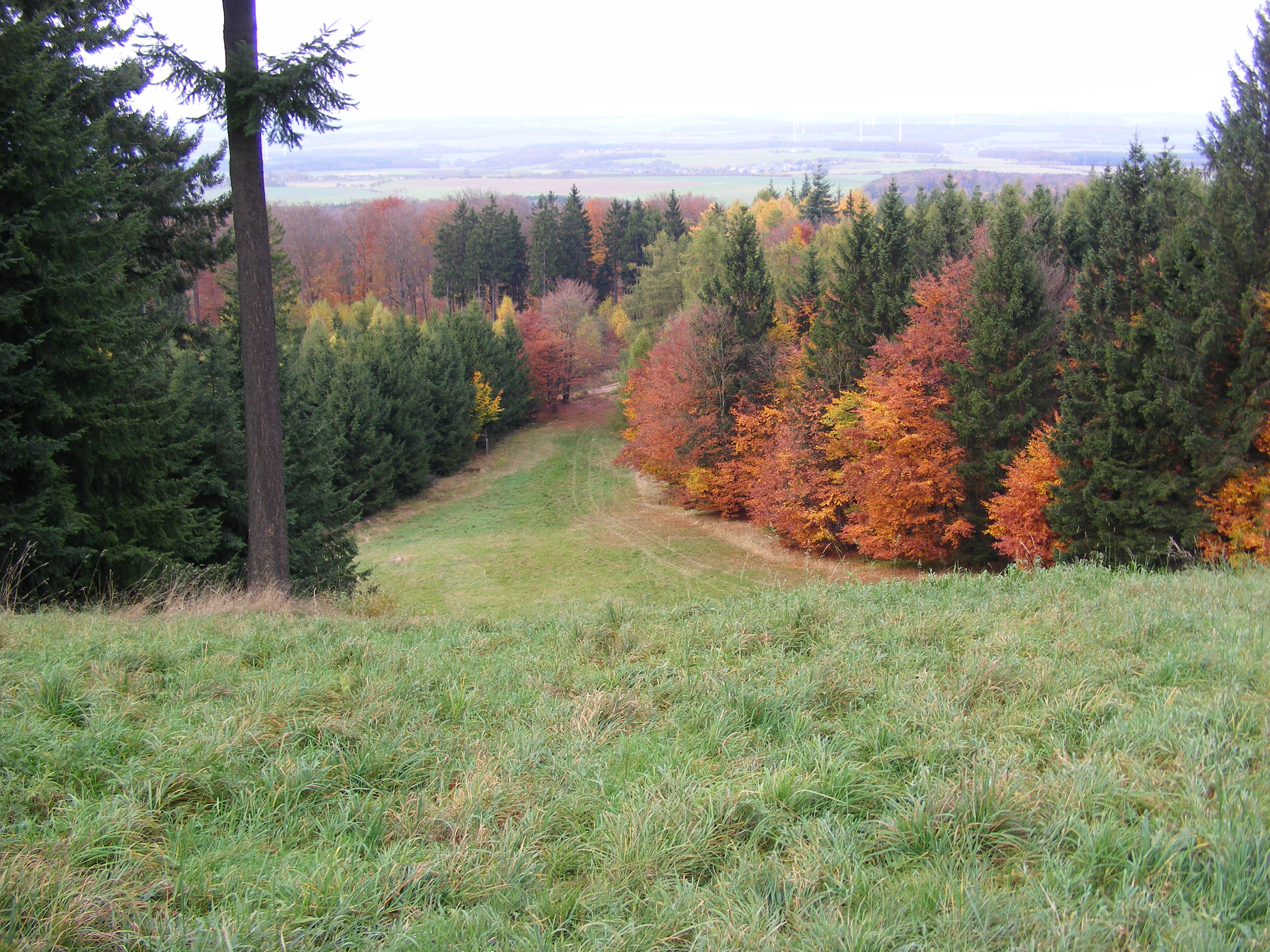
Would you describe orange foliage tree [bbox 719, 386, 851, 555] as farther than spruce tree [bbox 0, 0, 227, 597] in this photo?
Yes

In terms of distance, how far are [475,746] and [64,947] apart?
2.01 metres

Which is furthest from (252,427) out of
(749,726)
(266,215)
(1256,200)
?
(1256,200)

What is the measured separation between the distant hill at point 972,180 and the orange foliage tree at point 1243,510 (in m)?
45.2

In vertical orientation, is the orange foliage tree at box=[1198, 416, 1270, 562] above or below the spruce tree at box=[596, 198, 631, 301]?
below

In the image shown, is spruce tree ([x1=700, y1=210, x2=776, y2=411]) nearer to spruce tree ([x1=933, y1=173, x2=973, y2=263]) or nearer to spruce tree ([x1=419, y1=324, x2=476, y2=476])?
spruce tree ([x1=933, y1=173, x2=973, y2=263])

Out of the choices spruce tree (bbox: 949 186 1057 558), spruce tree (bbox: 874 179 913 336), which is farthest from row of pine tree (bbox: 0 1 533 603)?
spruce tree (bbox: 874 179 913 336)

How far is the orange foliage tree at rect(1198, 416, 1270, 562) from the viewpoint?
1608 cm

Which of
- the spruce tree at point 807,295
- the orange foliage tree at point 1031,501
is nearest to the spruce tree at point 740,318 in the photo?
the spruce tree at point 807,295

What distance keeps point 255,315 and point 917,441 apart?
20057mm

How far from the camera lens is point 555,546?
3053 centimetres

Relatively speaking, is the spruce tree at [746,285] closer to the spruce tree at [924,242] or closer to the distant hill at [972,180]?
the spruce tree at [924,242]

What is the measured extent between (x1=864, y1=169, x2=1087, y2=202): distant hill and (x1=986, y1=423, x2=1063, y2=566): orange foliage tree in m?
41.4

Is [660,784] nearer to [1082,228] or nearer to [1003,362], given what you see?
[1003,362]

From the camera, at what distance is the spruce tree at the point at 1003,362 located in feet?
75.7
